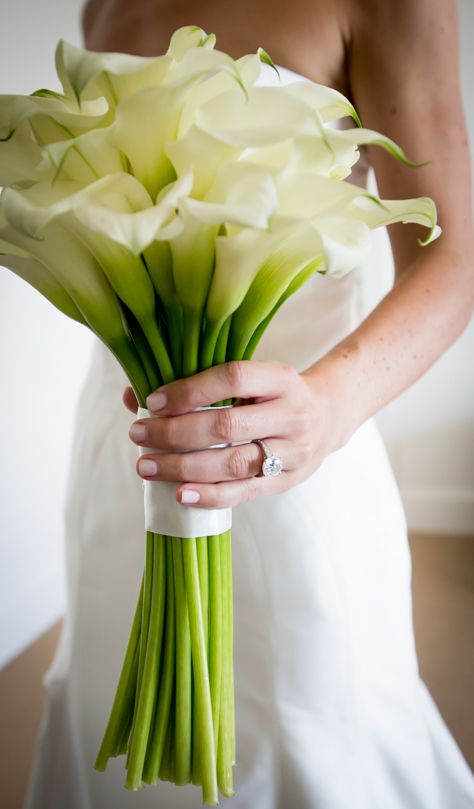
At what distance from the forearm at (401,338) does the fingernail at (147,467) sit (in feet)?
0.51

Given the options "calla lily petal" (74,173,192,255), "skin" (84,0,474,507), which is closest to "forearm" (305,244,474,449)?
"skin" (84,0,474,507)

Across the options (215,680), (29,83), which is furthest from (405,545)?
(29,83)

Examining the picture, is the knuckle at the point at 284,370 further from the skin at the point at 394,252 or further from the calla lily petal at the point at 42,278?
the calla lily petal at the point at 42,278

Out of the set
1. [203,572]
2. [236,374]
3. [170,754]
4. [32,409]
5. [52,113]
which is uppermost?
[32,409]

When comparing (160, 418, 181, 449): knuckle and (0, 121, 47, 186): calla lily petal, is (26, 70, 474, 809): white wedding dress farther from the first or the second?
(0, 121, 47, 186): calla lily petal

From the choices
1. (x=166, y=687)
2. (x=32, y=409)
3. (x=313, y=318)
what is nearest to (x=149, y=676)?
(x=166, y=687)

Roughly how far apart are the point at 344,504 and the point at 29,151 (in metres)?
0.47

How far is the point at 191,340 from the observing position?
0.34 m

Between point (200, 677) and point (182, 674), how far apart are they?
0.01 meters

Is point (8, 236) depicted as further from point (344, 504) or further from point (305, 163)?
point (344, 504)

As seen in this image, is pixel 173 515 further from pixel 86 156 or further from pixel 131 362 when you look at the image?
pixel 86 156

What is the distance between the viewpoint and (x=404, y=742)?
Answer: 0.66 m

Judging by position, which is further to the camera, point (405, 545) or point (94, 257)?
point (405, 545)

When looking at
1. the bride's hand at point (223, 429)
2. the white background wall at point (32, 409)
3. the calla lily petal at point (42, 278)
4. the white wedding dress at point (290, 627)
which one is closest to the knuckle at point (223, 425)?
the bride's hand at point (223, 429)
